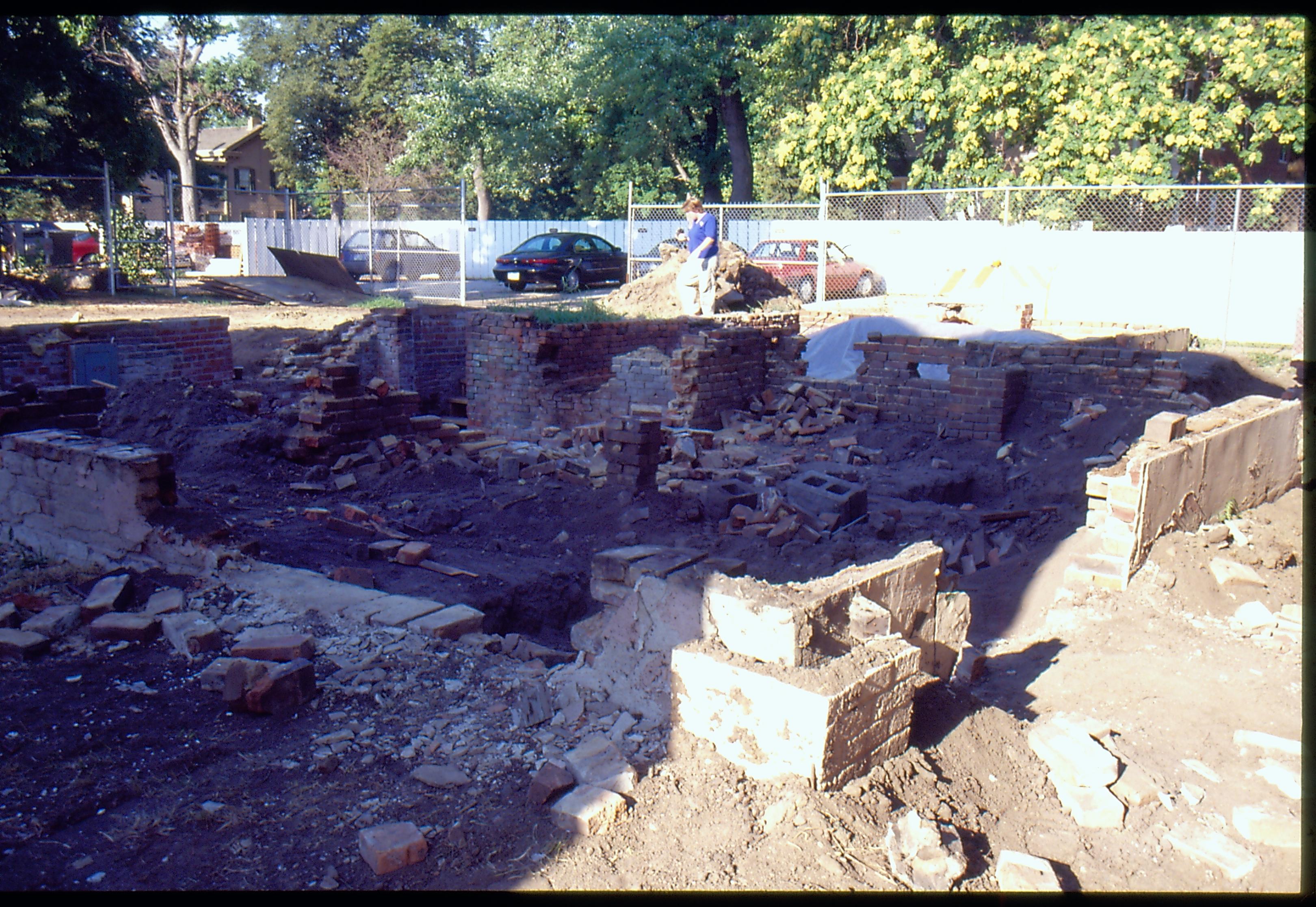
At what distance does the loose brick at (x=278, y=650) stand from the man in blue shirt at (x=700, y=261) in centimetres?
1000

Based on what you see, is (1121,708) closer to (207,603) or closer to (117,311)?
(207,603)

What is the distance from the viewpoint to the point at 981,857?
9.82ft

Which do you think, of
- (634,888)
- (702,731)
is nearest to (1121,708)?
(702,731)

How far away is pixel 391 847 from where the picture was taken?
2.88m

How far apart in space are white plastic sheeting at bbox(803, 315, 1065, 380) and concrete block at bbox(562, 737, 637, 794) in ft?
28.4

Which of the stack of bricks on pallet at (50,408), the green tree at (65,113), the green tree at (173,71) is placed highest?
the green tree at (173,71)

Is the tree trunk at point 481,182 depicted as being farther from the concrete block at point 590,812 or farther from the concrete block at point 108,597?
the concrete block at point 590,812

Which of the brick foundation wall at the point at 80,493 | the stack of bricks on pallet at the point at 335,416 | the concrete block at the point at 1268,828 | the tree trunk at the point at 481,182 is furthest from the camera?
the tree trunk at the point at 481,182

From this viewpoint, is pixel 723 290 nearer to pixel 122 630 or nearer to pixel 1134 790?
pixel 122 630

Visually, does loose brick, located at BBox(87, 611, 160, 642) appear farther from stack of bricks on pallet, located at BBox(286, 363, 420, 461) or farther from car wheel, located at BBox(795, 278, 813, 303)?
car wheel, located at BBox(795, 278, 813, 303)

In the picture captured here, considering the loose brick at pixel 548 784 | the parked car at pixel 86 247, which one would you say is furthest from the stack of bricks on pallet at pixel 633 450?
the parked car at pixel 86 247

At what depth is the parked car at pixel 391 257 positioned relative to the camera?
71.7 ft

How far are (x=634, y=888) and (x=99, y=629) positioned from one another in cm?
314

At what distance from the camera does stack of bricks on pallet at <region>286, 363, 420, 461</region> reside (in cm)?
848
